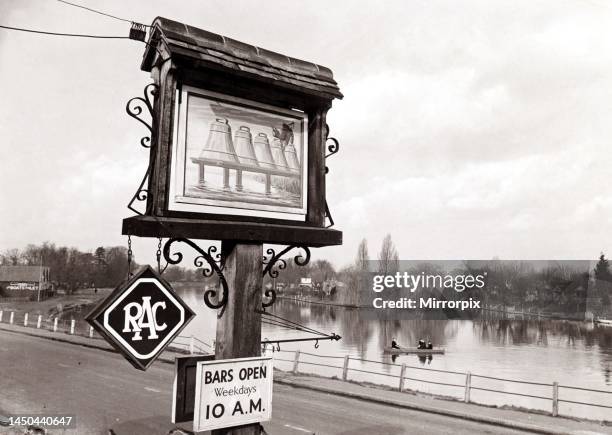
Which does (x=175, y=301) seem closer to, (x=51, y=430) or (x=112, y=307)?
(x=112, y=307)

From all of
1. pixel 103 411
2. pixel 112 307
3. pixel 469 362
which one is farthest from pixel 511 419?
pixel 469 362

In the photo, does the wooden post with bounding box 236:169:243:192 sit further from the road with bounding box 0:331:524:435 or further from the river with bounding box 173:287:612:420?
the river with bounding box 173:287:612:420

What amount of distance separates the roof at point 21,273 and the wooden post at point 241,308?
240ft

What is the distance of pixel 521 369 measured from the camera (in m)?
28.0

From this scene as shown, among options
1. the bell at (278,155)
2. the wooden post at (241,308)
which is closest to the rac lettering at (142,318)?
the wooden post at (241,308)

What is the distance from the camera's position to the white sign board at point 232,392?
3.48 m

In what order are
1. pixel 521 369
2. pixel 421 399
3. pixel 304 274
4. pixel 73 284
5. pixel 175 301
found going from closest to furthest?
pixel 175 301
pixel 421 399
pixel 521 369
pixel 73 284
pixel 304 274

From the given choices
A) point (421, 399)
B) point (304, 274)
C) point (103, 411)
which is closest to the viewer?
point (103, 411)

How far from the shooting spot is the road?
10.3m

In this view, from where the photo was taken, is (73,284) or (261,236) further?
(73,284)

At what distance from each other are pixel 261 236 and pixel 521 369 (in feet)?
92.9

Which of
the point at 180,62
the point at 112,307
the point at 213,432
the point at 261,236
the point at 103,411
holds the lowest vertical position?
the point at 103,411

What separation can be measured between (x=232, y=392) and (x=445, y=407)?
1092 centimetres

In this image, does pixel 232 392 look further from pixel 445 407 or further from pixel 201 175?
pixel 445 407
